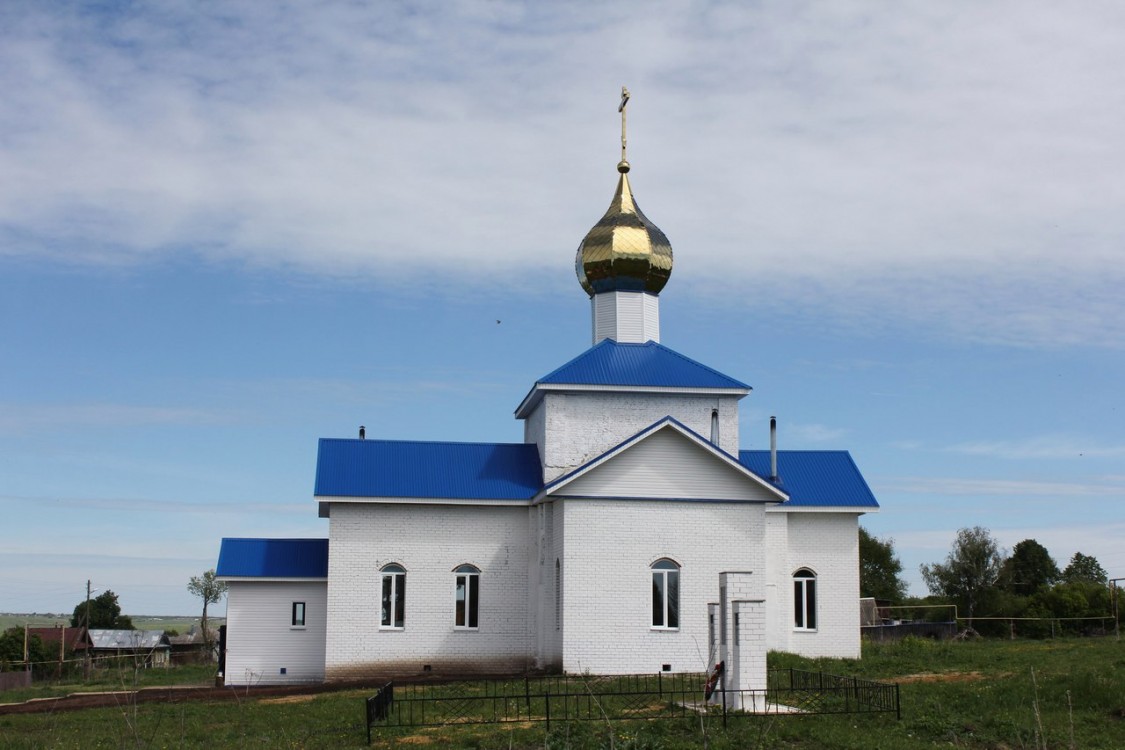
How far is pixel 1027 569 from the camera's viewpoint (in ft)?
188

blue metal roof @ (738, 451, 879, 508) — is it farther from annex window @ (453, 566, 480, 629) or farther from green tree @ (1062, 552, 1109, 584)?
green tree @ (1062, 552, 1109, 584)

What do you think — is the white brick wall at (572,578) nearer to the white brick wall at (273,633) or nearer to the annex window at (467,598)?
the annex window at (467,598)

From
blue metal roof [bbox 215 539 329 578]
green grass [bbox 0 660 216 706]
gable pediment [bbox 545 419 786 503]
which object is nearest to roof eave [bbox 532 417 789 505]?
gable pediment [bbox 545 419 786 503]

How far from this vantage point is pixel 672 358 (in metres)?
27.3

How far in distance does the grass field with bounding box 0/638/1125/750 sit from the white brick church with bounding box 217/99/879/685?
443cm

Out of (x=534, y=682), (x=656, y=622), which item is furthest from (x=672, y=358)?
(x=534, y=682)

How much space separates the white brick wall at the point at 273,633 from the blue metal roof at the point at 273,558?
238 millimetres

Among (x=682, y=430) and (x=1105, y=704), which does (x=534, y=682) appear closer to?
(x=682, y=430)

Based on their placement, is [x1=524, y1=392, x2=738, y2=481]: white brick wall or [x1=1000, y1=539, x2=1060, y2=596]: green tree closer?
[x1=524, y1=392, x2=738, y2=481]: white brick wall

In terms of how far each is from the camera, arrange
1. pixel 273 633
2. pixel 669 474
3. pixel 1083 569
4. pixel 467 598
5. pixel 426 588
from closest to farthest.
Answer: pixel 669 474, pixel 426 588, pixel 467 598, pixel 273 633, pixel 1083 569

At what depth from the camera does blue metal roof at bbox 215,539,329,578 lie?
88.0 feet

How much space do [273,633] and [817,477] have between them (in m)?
12.8

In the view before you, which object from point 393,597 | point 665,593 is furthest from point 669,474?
point 393,597

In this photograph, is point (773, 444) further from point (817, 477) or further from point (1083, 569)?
point (1083, 569)
